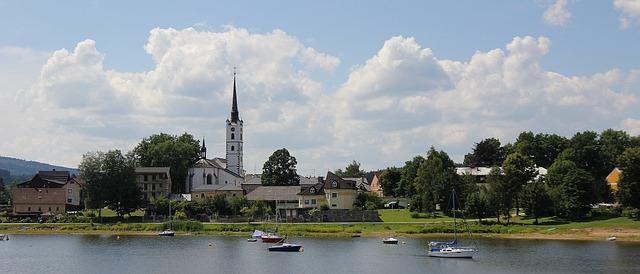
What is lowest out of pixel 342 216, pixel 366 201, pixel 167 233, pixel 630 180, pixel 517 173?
pixel 167 233

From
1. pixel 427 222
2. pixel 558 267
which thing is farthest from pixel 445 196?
pixel 558 267

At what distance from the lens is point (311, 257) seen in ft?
249

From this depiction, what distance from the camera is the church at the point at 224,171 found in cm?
14738

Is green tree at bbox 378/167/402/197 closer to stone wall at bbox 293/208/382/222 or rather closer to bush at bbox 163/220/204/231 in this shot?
stone wall at bbox 293/208/382/222

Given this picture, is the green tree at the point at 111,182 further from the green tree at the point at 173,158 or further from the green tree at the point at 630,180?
the green tree at the point at 630,180

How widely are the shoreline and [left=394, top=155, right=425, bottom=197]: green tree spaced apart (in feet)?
90.8

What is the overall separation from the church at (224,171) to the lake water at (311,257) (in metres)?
50.1

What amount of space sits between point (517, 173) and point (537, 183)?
308 centimetres

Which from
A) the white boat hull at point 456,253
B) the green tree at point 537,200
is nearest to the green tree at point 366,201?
the green tree at point 537,200

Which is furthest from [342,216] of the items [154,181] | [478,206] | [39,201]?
[39,201]

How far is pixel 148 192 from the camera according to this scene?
6053 inches

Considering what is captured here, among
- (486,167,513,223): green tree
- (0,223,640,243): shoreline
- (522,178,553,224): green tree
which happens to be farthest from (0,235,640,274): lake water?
(522,178,553,224): green tree

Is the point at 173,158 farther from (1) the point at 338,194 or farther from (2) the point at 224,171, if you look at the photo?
(1) the point at 338,194

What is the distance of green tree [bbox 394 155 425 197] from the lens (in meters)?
137
